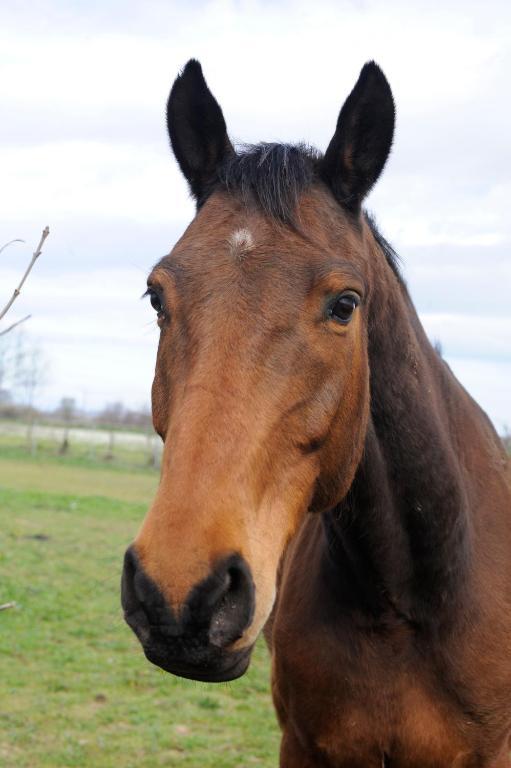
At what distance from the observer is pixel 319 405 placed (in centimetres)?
242

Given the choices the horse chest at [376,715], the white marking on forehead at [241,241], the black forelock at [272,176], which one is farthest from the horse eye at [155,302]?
the horse chest at [376,715]

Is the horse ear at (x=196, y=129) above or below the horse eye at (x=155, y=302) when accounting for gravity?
above

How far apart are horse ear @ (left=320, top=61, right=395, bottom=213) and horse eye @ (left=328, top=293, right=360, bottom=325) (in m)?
0.52

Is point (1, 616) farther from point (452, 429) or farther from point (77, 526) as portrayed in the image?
point (452, 429)

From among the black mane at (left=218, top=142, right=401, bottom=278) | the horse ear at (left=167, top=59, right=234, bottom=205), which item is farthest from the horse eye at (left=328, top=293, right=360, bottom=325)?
the horse ear at (left=167, top=59, right=234, bottom=205)

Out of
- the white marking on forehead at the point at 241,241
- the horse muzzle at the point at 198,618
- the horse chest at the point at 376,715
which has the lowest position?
the horse chest at the point at 376,715

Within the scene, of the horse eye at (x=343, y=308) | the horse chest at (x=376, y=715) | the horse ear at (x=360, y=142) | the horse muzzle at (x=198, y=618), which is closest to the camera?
the horse muzzle at (x=198, y=618)

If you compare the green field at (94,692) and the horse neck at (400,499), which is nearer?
the horse neck at (400,499)

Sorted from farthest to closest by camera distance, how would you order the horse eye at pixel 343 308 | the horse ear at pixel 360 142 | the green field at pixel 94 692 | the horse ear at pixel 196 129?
the green field at pixel 94 692
the horse ear at pixel 196 129
the horse ear at pixel 360 142
the horse eye at pixel 343 308

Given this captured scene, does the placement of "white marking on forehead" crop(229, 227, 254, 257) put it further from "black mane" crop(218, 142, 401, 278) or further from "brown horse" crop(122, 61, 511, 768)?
"black mane" crop(218, 142, 401, 278)

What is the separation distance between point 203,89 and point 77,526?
47.5 feet

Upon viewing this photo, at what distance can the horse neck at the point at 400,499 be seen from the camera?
3076mm

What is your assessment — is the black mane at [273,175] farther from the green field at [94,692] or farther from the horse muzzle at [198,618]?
the green field at [94,692]

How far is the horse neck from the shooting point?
10.1ft
